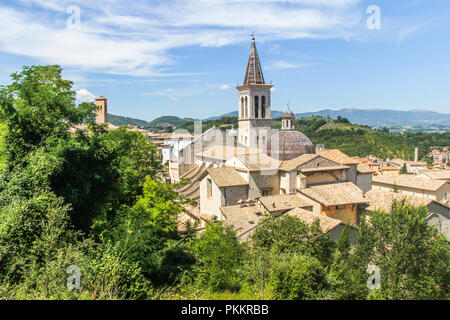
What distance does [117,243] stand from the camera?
9.66m

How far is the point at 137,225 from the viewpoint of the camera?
465 inches

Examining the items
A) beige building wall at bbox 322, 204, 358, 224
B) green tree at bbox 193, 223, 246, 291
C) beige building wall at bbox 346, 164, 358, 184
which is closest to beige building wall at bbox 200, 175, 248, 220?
beige building wall at bbox 322, 204, 358, 224

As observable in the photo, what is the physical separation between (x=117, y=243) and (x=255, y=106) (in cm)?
2983

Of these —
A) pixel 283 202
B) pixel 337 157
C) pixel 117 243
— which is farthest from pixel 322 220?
pixel 117 243

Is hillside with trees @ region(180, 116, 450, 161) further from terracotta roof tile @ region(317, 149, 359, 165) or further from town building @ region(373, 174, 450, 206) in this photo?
terracotta roof tile @ region(317, 149, 359, 165)

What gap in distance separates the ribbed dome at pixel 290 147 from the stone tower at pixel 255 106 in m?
5.27

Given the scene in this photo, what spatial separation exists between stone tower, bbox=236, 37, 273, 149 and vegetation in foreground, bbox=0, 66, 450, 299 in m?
21.4

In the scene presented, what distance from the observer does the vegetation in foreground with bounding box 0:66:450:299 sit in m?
8.57

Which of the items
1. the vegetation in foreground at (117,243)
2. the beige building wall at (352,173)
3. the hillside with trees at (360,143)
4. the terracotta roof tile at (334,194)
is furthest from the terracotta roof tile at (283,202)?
the hillside with trees at (360,143)

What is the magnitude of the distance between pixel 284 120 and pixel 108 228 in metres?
26.4

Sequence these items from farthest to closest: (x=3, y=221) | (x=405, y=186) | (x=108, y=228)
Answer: (x=405, y=186) → (x=108, y=228) → (x=3, y=221)

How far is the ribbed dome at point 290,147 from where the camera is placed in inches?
1199
